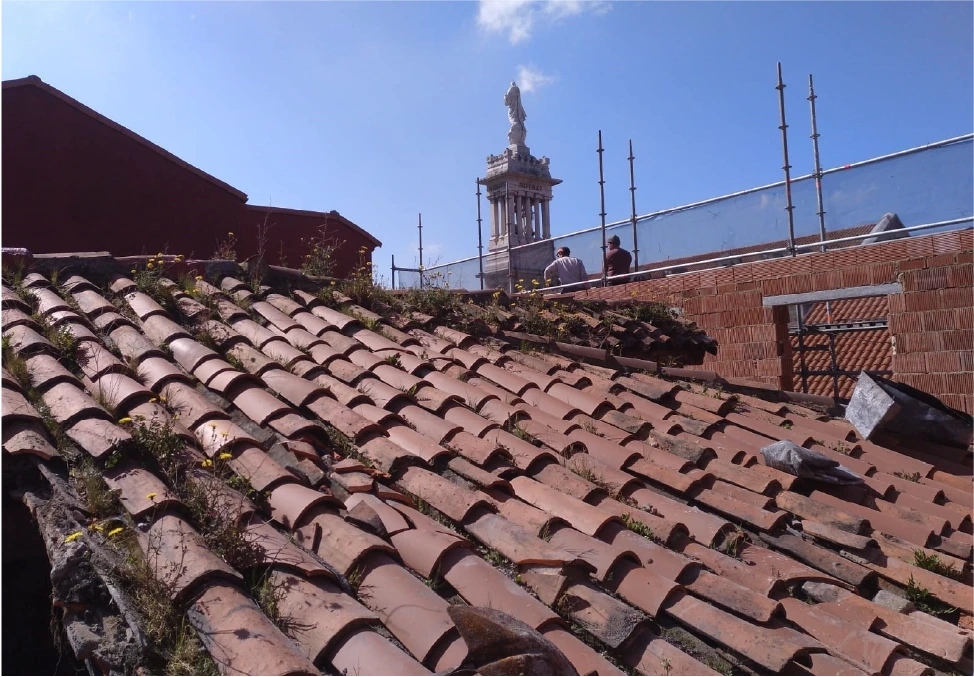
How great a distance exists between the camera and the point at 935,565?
382 cm

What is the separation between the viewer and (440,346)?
17.4 feet

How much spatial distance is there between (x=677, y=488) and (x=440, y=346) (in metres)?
2.14

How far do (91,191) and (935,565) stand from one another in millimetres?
8553

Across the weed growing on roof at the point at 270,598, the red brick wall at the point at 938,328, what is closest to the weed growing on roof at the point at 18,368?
the weed growing on roof at the point at 270,598

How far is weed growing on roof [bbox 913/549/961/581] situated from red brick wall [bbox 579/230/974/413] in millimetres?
3019

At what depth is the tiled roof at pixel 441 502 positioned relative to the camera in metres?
2.45

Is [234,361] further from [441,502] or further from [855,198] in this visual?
[855,198]

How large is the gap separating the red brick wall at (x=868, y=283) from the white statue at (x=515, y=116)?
18.5 meters

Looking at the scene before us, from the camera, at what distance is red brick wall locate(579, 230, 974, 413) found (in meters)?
6.30

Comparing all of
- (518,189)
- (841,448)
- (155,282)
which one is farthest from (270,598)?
(518,189)

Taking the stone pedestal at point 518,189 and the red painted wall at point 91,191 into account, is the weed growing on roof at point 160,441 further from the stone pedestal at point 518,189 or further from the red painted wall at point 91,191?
the stone pedestal at point 518,189

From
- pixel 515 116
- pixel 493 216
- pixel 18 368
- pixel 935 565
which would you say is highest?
pixel 515 116

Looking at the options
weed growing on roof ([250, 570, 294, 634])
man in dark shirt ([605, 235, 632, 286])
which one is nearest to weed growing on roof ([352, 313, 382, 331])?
weed growing on roof ([250, 570, 294, 634])

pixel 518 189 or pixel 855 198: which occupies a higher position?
pixel 518 189
